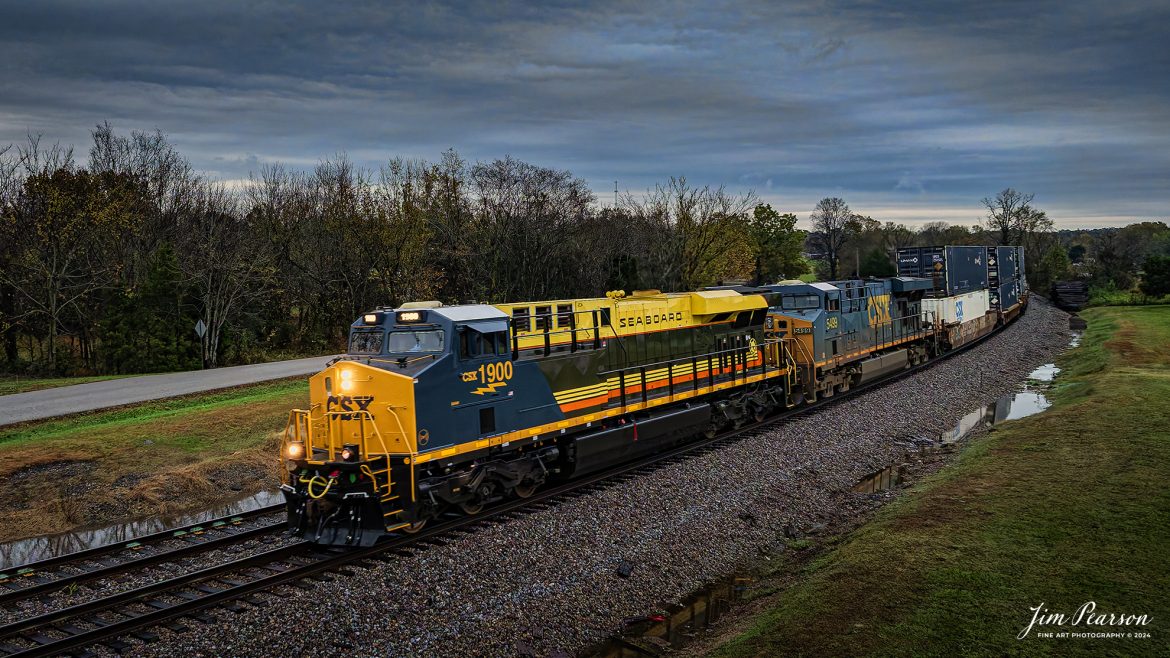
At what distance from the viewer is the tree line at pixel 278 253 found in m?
34.7

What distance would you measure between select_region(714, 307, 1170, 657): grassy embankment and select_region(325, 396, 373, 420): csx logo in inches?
257

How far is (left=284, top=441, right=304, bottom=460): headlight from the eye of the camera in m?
12.2

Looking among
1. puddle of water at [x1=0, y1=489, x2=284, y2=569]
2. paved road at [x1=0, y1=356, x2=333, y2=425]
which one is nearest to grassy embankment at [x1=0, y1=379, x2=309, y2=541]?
puddle of water at [x1=0, y1=489, x2=284, y2=569]

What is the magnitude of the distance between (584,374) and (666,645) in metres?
6.76

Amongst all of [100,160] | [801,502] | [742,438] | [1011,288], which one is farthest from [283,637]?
[1011,288]

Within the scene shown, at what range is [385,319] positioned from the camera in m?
13.2

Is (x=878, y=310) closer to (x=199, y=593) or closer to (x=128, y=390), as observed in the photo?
(x=199, y=593)

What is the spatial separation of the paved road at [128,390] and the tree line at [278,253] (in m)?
3.76

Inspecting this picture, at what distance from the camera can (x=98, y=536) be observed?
1486cm

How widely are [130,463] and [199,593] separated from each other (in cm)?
934

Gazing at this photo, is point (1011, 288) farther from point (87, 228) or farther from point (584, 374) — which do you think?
point (87, 228)

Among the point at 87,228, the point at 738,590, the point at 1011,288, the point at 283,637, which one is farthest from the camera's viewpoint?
the point at 1011,288
